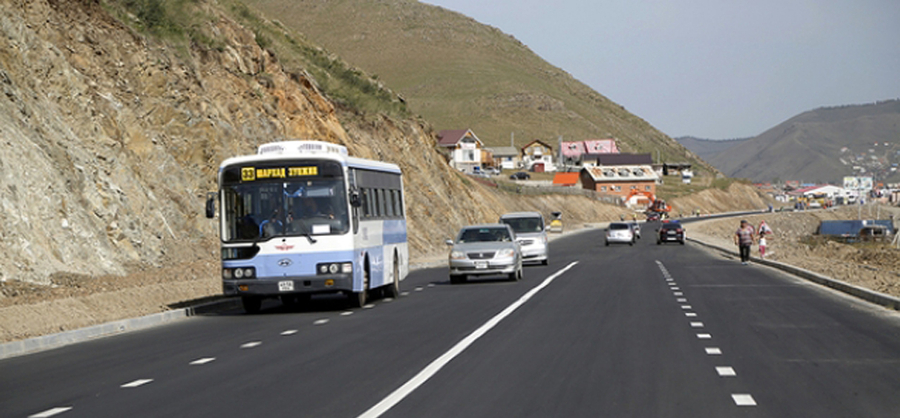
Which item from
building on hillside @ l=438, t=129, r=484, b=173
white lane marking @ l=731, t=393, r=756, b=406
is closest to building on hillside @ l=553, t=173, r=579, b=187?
building on hillside @ l=438, t=129, r=484, b=173

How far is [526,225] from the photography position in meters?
37.0

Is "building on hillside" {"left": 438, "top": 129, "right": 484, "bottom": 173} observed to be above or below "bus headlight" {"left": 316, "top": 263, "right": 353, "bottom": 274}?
above

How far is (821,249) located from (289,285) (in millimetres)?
52982

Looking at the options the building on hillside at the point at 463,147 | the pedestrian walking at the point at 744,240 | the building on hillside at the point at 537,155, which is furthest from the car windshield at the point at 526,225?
the building on hillside at the point at 537,155

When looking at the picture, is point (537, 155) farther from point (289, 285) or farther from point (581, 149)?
point (289, 285)

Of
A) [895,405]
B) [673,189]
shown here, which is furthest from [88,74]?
[673,189]

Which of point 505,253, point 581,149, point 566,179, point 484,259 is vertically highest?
point 581,149

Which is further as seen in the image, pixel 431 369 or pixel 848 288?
pixel 848 288

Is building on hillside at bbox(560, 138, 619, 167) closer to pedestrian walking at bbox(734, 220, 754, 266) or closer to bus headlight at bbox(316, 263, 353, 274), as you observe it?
pedestrian walking at bbox(734, 220, 754, 266)

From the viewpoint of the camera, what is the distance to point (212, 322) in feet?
59.8

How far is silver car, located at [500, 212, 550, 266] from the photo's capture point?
36.7 m

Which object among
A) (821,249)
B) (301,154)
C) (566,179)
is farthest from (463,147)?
(301,154)

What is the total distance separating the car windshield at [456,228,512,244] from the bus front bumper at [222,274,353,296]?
9894 mm

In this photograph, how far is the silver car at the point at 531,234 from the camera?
3666cm
